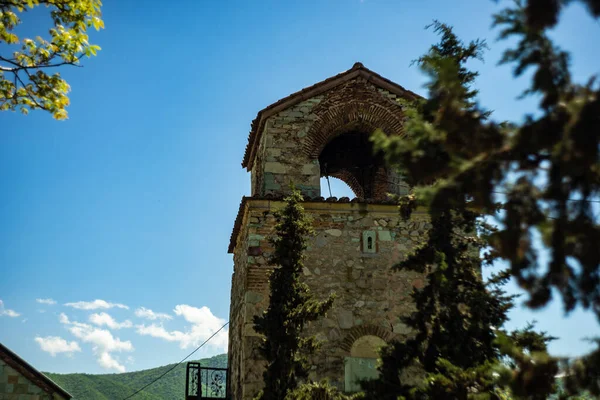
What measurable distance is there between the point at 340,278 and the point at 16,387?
5542 millimetres

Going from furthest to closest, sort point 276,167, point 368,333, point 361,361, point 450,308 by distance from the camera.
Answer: point 276,167
point 368,333
point 361,361
point 450,308

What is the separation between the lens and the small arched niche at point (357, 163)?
1130 centimetres

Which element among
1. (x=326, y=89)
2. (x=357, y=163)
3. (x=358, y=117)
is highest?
(x=326, y=89)

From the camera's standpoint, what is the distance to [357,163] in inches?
461

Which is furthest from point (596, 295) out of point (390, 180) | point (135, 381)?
point (135, 381)

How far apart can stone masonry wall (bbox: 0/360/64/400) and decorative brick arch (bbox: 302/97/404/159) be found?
20.8 ft

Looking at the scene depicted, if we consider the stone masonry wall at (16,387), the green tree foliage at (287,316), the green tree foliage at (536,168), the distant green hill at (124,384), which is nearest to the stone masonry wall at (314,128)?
the green tree foliage at (287,316)

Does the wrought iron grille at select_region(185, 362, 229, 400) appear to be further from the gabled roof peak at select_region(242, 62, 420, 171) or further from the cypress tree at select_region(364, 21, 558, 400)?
the cypress tree at select_region(364, 21, 558, 400)

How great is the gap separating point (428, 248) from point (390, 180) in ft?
13.5

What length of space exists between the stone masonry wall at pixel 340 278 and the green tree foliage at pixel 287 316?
1053mm

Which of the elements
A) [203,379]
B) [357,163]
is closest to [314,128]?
[357,163]

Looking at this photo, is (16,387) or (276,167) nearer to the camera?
(16,387)

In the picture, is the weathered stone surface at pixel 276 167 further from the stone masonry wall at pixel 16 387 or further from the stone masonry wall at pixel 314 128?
the stone masonry wall at pixel 16 387

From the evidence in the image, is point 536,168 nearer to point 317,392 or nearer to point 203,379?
point 317,392
